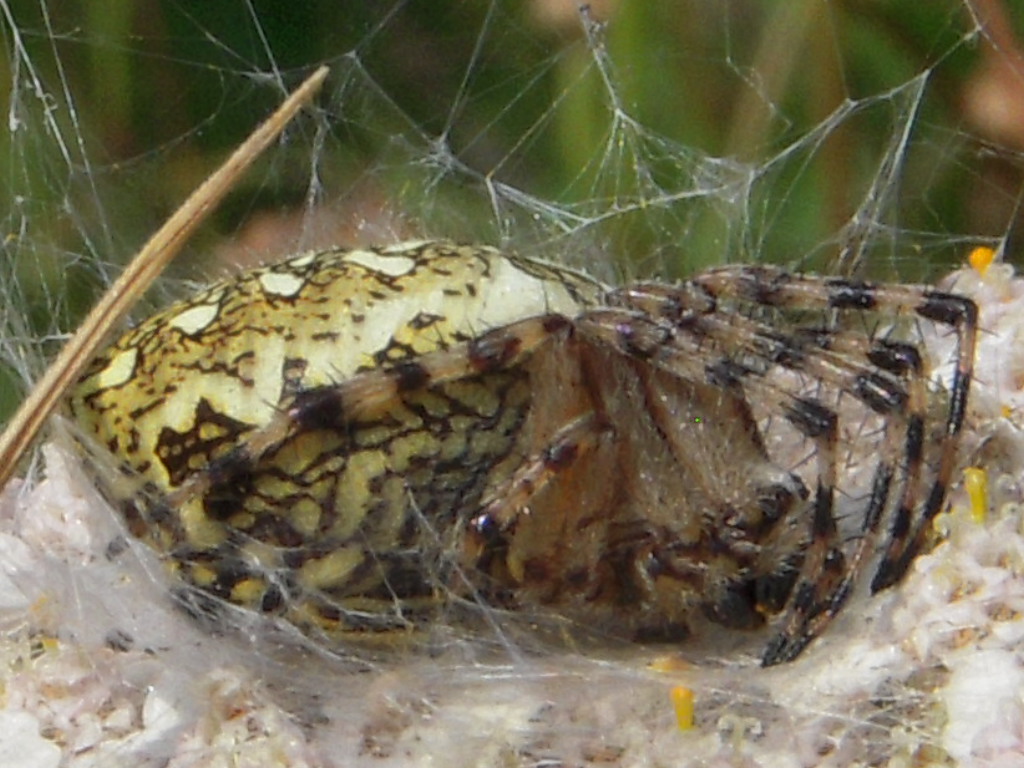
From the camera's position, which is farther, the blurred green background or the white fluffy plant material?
the blurred green background

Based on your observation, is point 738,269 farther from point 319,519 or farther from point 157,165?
point 157,165

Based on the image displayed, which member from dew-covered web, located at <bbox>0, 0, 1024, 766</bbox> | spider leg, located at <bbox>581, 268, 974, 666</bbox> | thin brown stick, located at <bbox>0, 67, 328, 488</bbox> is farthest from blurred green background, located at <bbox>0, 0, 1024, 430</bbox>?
spider leg, located at <bbox>581, 268, 974, 666</bbox>

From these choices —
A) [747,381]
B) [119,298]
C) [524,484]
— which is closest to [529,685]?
[524,484]

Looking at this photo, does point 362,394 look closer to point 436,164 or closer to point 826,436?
point 826,436

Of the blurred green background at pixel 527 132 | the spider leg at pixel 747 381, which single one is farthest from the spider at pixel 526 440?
the blurred green background at pixel 527 132

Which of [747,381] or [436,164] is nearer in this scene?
[747,381]

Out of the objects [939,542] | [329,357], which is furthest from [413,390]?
[939,542]

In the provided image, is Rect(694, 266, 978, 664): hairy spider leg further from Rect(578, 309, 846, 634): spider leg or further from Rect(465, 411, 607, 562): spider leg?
Rect(465, 411, 607, 562): spider leg
